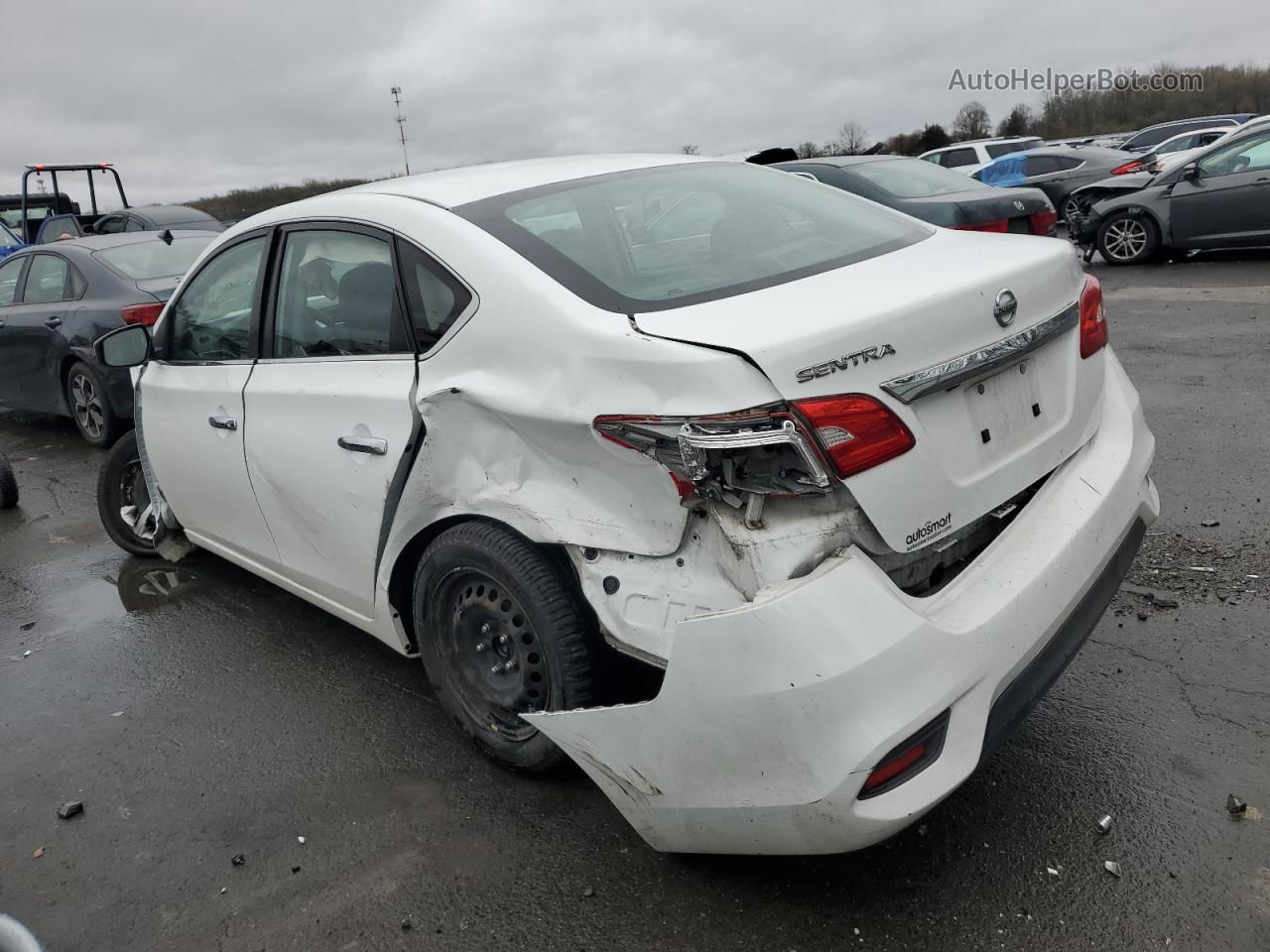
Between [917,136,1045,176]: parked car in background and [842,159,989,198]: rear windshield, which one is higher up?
[917,136,1045,176]: parked car in background

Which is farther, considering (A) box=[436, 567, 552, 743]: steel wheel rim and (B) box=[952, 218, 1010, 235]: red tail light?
(B) box=[952, 218, 1010, 235]: red tail light

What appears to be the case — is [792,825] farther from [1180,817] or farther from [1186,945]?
[1180,817]

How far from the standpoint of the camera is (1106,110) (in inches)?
1977

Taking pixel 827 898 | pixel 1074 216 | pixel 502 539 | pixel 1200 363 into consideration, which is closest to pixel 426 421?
pixel 502 539

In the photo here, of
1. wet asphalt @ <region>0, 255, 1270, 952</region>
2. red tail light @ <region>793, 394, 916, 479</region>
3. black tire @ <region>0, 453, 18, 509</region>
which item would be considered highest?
red tail light @ <region>793, 394, 916, 479</region>

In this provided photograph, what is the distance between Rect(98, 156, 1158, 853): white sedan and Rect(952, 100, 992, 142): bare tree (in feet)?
176

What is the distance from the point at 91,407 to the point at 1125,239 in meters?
11.1

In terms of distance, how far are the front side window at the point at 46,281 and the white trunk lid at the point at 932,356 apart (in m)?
7.20

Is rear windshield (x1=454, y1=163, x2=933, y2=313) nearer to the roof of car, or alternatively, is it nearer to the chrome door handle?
the roof of car

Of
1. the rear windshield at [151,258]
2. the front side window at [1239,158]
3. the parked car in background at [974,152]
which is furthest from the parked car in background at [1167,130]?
the rear windshield at [151,258]

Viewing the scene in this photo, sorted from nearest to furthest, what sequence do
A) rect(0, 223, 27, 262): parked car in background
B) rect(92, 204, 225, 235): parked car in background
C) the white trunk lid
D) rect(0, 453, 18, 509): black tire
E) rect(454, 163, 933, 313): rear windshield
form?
the white trunk lid < rect(454, 163, 933, 313): rear windshield < rect(0, 453, 18, 509): black tire < rect(92, 204, 225, 235): parked car in background < rect(0, 223, 27, 262): parked car in background

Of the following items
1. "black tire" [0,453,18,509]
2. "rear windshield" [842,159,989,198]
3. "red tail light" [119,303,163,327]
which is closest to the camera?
"black tire" [0,453,18,509]

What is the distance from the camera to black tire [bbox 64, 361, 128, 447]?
24.3 feet

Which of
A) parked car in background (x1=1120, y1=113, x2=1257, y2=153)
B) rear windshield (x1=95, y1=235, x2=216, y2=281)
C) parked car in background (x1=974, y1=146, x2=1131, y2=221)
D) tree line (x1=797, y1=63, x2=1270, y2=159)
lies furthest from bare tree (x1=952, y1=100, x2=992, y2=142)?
rear windshield (x1=95, y1=235, x2=216, y2=281)
